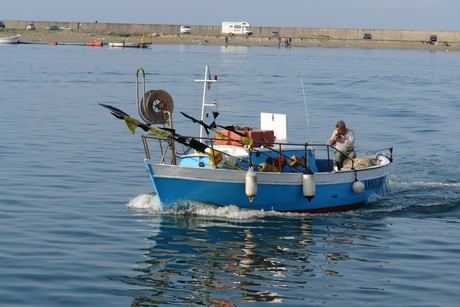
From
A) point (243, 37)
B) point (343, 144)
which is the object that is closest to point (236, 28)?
point (243, 37)

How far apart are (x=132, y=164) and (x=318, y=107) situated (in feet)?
84.2

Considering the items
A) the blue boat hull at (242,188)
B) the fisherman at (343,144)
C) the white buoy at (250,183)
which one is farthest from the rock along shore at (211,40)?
the white buoy at (250,183)

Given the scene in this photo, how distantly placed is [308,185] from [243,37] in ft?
500

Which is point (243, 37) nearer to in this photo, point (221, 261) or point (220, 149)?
point (220, 149)

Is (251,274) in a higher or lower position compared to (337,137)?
lower

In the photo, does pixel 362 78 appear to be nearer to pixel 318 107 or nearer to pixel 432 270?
pixel 318 107

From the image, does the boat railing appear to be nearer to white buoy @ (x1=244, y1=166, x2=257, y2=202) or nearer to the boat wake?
white buoy @ (x1=244, y1=166, x2=257, y2=202)

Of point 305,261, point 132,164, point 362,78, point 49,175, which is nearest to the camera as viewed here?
point 305,261

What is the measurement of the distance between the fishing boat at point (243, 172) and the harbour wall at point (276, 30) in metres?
156

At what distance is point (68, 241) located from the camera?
69.1 feet

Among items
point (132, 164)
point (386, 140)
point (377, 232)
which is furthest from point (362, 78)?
point (377, 232)

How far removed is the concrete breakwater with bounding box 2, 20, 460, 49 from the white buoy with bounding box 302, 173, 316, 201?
465 feet

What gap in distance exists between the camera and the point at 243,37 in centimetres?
17512

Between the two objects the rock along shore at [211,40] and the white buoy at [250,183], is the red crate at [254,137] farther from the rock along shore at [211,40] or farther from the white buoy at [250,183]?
the rock along shore at [211,40]
